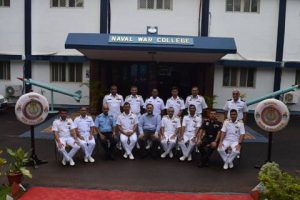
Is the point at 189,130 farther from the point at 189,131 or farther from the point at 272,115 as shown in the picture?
the point at 272,115

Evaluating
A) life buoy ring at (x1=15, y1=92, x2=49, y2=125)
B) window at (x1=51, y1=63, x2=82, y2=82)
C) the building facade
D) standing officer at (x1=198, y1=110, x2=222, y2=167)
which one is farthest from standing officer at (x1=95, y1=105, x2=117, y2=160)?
window at (x1=51, y1=63, x2=82, y2=82)

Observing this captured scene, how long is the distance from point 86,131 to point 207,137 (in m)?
2.90

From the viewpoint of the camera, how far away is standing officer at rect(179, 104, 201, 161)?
945 cm

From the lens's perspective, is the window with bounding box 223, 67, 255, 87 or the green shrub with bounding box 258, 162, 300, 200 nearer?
the green shrub with bounding box 258, 162, 300, 200

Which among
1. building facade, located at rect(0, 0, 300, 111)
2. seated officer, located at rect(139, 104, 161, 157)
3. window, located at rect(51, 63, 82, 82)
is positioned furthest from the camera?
window, located at rect(51, 63, 82, 82)

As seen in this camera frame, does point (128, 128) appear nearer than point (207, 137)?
No

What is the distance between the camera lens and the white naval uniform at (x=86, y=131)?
912 cm

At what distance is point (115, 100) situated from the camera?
10930 millimetres

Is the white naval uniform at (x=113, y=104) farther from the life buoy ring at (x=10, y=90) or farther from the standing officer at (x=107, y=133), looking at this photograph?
the life buoy ring at (x=10, y=90)

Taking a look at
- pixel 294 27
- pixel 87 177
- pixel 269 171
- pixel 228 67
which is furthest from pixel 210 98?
pixel 269 171

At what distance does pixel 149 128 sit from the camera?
32.4 feet

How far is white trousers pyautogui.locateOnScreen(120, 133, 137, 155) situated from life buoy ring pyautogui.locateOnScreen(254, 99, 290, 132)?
301 centimetres

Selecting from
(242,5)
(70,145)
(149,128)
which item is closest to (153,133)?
(149,128)

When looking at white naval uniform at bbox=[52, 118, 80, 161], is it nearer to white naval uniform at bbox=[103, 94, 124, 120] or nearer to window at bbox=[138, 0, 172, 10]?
white naval uniform at bbox=[103, 94, 124, 120]
